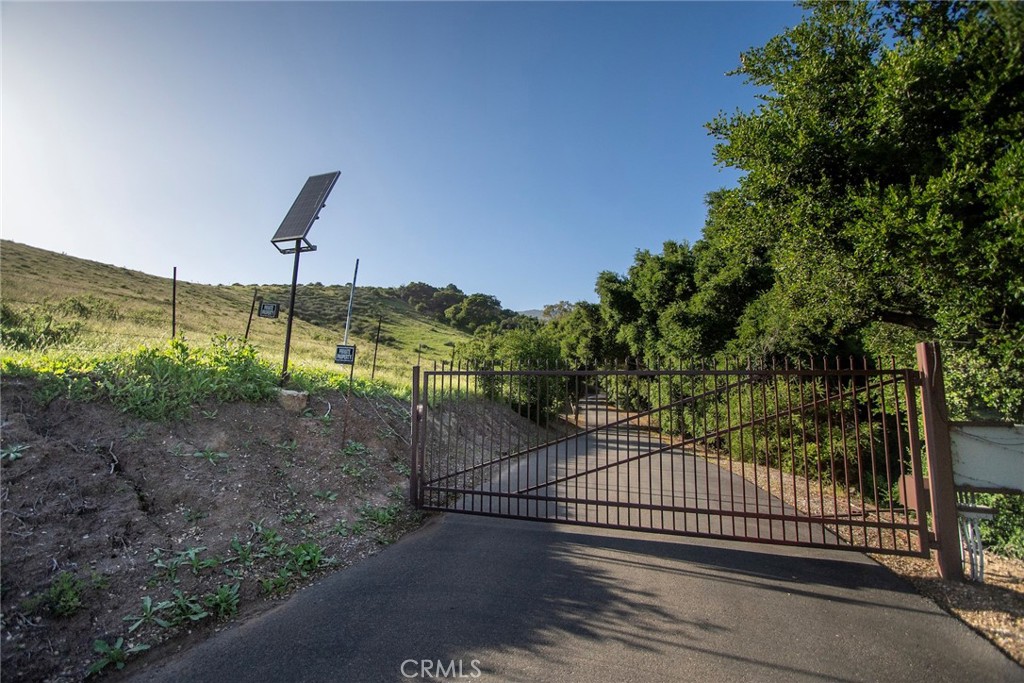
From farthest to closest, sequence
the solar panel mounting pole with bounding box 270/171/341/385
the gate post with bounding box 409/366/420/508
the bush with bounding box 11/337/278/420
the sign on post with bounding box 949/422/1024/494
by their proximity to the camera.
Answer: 1. the solar panel mounting pole with bounding box 270/171/341/385
2. the gate post with bounding box 409/366/420/508
3. the bush with bounding box 11/337/278/420
4. the sign on post with bounding box 949/422/1024/494

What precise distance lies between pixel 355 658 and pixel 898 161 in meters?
6.88

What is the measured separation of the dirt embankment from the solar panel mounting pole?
237 centimetres

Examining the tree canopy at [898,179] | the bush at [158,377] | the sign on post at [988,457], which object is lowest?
the sign on post at [988,457]

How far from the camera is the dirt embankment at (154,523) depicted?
9.91ft

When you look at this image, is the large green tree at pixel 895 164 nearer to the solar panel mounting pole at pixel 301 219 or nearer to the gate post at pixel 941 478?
the gate post at pixel 941 478

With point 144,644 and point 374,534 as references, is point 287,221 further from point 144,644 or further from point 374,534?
point 144,644

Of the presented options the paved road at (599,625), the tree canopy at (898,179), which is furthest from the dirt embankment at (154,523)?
the tree canopy at (898,179)

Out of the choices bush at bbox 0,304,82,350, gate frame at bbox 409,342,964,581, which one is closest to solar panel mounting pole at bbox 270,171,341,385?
bush at bbox 0,304,82,350

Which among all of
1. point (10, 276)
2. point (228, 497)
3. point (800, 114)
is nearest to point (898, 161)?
point (800, 114)

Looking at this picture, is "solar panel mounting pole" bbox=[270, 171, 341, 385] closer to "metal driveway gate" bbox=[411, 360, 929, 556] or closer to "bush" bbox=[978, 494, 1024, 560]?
"metal driveway gate" bbox=[411, 360, 929, 556]

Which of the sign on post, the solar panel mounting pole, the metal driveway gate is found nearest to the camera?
the sign on post

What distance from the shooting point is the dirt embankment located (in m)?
3.02

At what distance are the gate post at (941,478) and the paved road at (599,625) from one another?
476mm

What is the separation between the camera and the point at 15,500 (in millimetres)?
3561
